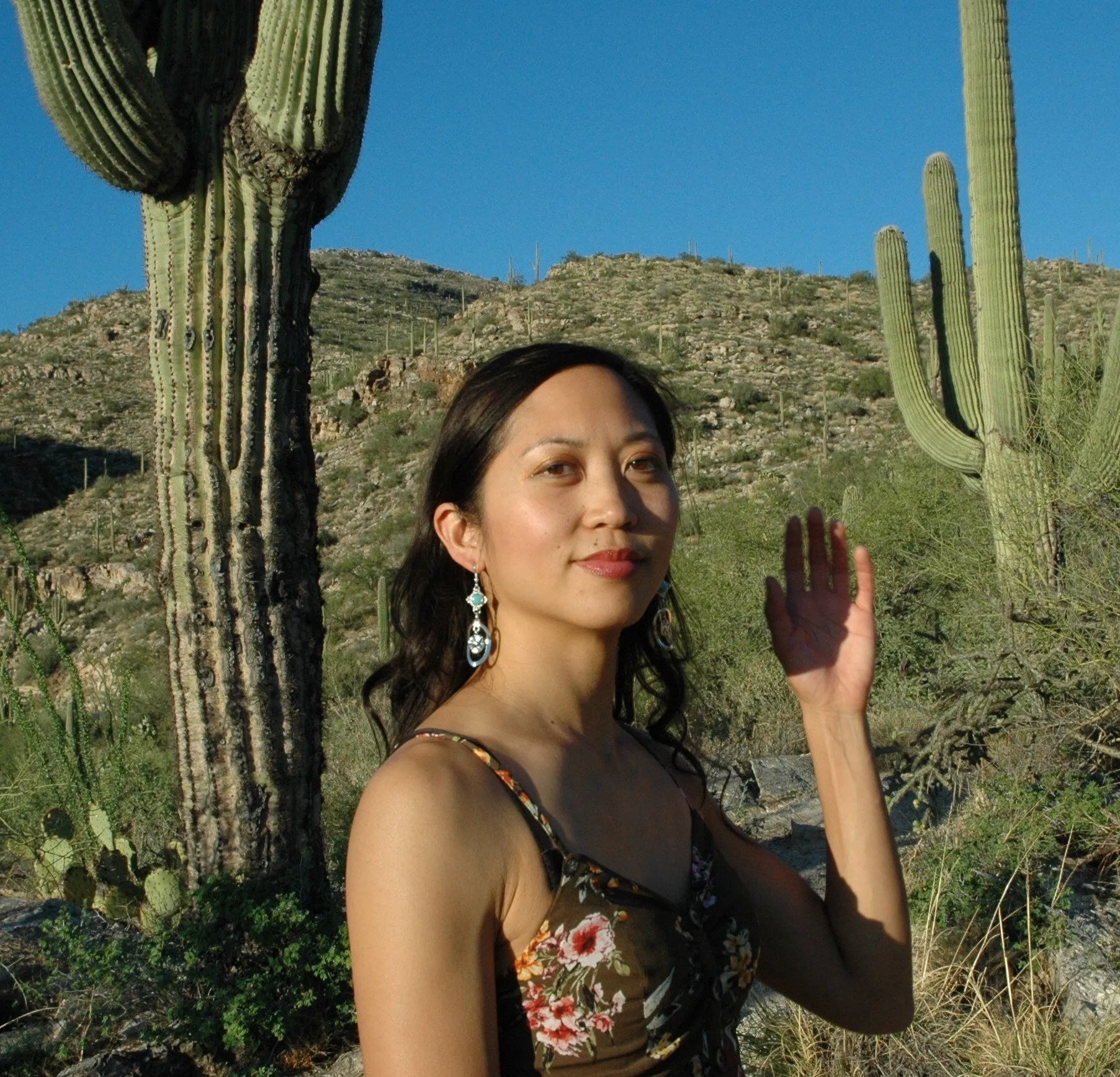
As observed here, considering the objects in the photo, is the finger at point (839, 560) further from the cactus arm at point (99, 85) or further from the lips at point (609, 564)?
the cactus arm at point (99, 85)

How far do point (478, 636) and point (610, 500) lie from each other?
33 cm

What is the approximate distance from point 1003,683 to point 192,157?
15.1ft

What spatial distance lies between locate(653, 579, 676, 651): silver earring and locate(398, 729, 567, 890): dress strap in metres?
0.68

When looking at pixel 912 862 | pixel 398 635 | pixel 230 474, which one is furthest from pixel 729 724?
pixel 398 635

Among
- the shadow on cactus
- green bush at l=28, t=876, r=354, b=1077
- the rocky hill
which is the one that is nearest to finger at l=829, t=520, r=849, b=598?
green bush at l=28, t=876, r=354, b=1077

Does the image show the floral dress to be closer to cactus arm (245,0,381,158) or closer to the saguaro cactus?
the saguaro cactus

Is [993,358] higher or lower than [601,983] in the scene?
higher

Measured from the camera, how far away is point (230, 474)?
409 cm

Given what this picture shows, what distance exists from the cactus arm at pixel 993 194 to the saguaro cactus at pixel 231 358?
18.9 feet

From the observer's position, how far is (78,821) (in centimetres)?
547

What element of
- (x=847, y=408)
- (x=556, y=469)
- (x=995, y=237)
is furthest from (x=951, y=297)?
(x=847, y=408)

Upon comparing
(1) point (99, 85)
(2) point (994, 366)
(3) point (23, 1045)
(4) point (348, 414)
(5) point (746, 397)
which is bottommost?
(3) point (23, 1045)

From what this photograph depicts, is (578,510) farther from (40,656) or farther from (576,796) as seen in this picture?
(40,656)

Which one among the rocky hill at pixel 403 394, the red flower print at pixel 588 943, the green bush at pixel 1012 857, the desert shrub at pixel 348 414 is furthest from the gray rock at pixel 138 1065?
the desert shrub at pixel 348 414
